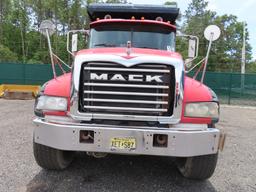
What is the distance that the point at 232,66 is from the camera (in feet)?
166

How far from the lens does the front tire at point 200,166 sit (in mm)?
4191

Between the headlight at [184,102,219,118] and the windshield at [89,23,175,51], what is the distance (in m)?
1.74

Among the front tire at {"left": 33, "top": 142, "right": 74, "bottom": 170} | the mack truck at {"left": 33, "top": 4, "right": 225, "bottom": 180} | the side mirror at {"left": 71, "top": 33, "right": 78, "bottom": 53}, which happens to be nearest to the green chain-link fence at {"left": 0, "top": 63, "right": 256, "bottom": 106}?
Answer: the side mirror at {"left": 71, "top": 33, "right": 78, "bottom": 53}

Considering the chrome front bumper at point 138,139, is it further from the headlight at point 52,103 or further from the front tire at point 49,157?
the front tire at point 49,157

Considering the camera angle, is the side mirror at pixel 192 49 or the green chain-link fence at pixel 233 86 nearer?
the side mirror at pixel 192 49

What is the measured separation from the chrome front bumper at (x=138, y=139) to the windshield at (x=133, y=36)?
2.03 m

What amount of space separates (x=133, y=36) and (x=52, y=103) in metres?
2.13

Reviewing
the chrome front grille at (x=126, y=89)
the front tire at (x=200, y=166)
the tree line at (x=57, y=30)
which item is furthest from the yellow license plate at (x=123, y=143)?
the tree line at (x=57, y=30)

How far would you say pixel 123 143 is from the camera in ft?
11.9

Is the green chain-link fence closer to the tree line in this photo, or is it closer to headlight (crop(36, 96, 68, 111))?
headlight (crop(36, 96, 68, 111))

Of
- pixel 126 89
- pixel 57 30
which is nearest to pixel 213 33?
pixel 126 89

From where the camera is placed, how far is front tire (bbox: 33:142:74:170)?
430cm

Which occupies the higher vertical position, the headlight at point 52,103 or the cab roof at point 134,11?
the cab roof at point 134,11

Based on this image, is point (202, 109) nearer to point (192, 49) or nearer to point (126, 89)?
point (126, 89)
